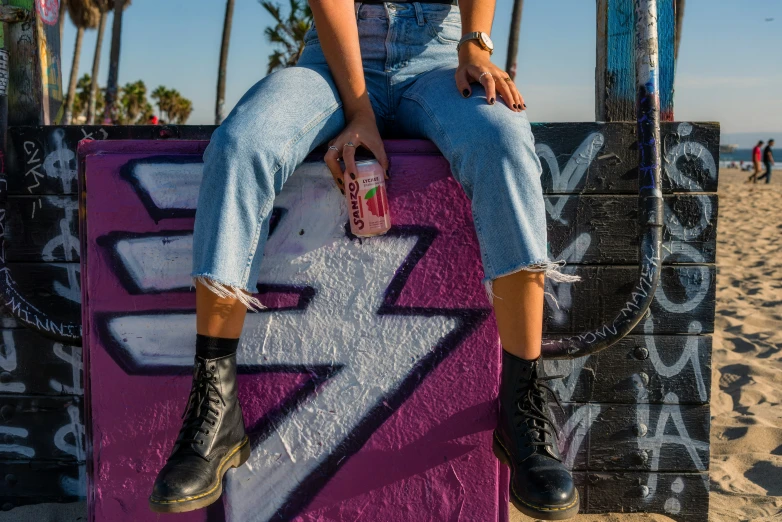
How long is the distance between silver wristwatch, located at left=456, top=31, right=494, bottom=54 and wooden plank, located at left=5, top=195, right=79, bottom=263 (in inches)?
63.7

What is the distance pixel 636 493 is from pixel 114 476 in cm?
198

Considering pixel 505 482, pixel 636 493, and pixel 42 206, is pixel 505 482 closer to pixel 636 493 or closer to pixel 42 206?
pixel 636 493

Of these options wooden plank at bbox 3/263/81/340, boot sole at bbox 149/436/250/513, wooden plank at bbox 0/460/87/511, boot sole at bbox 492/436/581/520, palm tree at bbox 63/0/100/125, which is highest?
palm tree at bbox 63/0/100/125

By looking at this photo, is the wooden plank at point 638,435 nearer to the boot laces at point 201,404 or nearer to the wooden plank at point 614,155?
the wooden plank at point 614,155

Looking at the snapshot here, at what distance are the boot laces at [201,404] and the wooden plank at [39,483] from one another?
4.32 feet

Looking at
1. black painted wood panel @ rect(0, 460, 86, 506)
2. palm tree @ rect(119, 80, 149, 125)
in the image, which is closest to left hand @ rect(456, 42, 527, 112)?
black painted wood panel @ rect(0, 460, 86, 506)

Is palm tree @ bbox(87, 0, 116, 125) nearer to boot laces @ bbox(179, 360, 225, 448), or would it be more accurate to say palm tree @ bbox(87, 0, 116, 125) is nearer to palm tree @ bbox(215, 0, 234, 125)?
palm tree @ bbox(215, 0, 234, 125)

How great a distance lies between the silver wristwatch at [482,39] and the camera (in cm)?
207

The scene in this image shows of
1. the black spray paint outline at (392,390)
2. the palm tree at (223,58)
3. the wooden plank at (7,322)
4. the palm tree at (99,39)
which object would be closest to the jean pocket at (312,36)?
the black spray paint outline at (392,390)

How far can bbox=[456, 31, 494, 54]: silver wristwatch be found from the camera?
207cm

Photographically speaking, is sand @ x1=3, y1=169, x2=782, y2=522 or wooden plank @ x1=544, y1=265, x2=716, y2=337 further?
sand @ x1=3, y1=169, x2=782, y2=522

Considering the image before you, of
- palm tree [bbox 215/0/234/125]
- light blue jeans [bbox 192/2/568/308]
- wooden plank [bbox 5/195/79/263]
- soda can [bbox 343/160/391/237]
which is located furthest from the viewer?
palm tree [bbox 215/0/234/125]

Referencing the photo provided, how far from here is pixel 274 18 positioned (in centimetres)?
2103

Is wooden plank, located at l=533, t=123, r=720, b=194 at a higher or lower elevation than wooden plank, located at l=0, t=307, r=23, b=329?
higher
